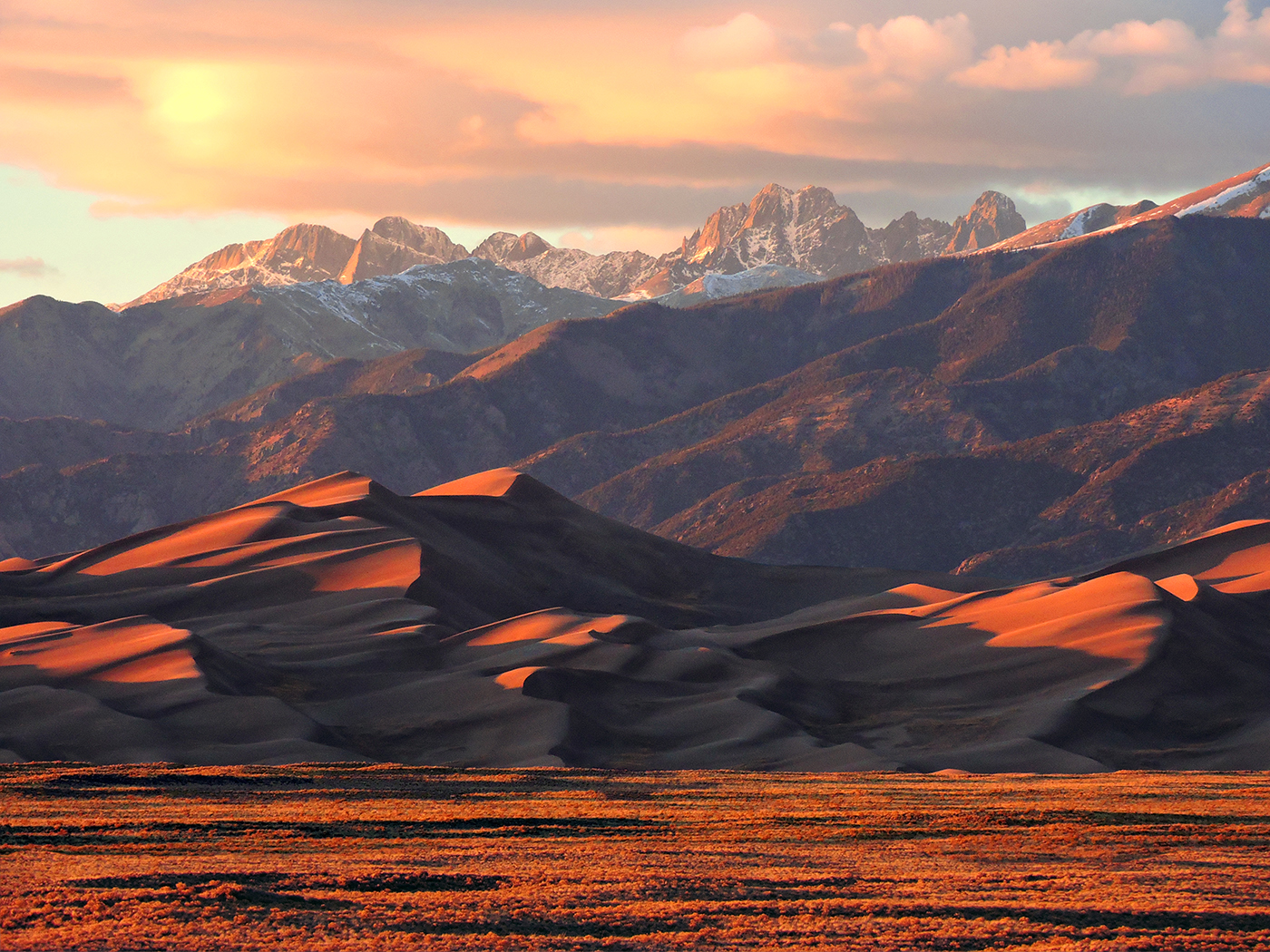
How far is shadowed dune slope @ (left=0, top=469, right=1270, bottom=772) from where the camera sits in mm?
88438

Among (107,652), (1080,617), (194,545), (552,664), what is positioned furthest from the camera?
(194,545)

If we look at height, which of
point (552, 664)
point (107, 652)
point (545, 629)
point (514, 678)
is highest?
point (107, 652)

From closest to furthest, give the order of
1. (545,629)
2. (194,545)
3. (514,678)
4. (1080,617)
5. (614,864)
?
(614,864) → (514,678) → (1080,617) → (545,629) → (194,545)

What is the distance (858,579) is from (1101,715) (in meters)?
99.2

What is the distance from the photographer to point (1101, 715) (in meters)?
99.8

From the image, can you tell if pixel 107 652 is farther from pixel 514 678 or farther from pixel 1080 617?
pixel 1080 617

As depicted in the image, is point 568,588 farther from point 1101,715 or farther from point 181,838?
point 181,838

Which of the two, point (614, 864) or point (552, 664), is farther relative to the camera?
point (552, 664)

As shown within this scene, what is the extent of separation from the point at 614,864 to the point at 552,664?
226 feet

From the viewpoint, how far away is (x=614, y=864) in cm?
4072

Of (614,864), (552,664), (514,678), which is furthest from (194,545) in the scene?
(614,864)

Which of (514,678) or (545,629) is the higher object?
(514,678)

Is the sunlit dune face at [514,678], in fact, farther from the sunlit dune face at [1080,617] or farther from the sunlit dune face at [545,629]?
the sunlit dune face at [1080,617]

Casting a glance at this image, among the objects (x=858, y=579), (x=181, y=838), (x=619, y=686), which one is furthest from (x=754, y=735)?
(x=858, y=579)
